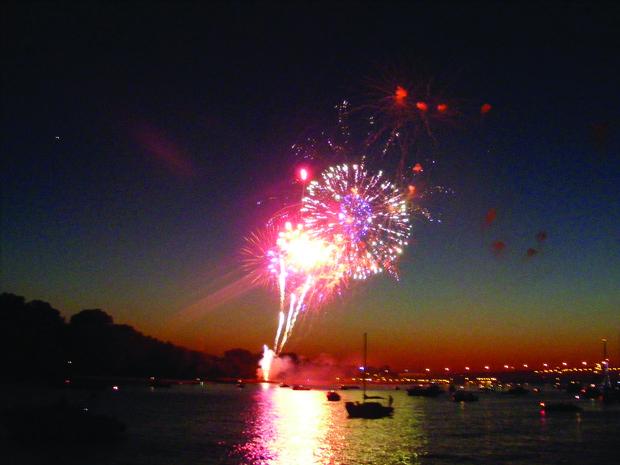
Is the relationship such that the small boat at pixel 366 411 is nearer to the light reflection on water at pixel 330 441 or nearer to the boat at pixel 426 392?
the light reflection on water at pixel 330 441

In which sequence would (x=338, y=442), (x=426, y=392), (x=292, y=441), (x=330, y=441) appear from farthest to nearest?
(x=426, y=392), (x=292, y=441), (x=330, y=441), (x=338, y=442)

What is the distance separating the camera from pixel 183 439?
56.2 metres

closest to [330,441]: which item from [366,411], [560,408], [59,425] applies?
[59,425]

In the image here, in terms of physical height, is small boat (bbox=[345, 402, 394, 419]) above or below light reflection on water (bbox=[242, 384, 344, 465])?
above

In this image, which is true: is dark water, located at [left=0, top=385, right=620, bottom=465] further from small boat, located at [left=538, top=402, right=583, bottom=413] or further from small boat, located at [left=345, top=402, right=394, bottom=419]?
small boat, located at [left=538, top=402, right=583, bottom=413]

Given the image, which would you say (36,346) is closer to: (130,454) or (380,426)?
(380,426)

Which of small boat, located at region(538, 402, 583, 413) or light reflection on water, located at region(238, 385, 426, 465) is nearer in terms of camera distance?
light reflection on water, located at region(238, 385, 426, 465)

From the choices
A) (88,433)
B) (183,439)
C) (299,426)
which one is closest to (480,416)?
(299,426)

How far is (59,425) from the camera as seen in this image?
49.8 m

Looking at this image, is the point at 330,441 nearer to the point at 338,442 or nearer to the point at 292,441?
the point at 338,442

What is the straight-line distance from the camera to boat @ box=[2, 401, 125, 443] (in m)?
49.6

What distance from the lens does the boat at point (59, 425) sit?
4956 centimetres

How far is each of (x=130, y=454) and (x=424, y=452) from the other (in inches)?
855

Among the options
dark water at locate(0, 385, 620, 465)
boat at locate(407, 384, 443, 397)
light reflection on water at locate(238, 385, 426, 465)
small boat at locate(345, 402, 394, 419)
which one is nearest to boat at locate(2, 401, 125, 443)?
dark water at locate(0, 385, 620, 465)
